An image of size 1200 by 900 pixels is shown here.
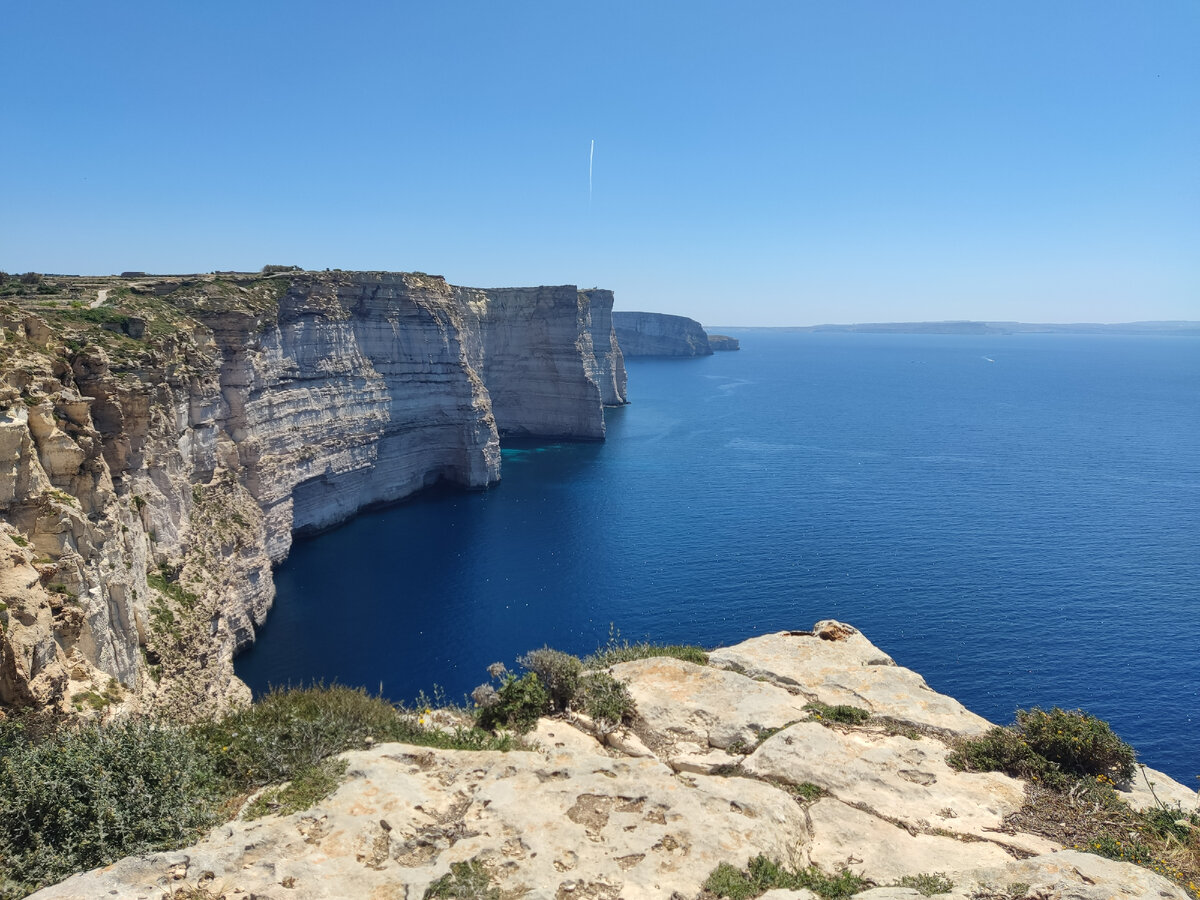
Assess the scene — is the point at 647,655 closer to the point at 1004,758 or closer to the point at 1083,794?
the point at 1004,758

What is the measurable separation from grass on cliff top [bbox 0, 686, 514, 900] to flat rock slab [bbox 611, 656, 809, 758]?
3.40 metres

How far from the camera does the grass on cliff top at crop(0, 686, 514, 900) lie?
30.2ft

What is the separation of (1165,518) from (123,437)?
243 feet

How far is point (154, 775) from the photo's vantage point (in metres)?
10.5

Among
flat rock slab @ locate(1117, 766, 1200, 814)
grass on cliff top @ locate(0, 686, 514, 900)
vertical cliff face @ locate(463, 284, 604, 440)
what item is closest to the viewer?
grass on cliff top @ locate(0, 686, 514, 900)

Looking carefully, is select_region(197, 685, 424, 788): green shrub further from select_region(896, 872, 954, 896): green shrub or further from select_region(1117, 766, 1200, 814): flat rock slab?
select_region(1117, 766, 1200, 814): flat rock slab

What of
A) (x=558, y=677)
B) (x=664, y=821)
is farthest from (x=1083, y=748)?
(x=558, y=677)

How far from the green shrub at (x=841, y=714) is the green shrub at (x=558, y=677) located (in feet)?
17.6

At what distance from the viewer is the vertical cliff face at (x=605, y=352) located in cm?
11531

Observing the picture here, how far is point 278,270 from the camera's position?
56656 mm

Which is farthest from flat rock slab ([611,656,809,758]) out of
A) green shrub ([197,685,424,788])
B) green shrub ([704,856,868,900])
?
green shrub ([197,685,424,788])

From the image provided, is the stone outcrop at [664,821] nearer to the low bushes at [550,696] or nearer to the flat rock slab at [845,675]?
the flat rock slab at [845,675]

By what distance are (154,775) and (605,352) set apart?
Answer: 4441 inches

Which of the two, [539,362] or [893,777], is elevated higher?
[539,362]
